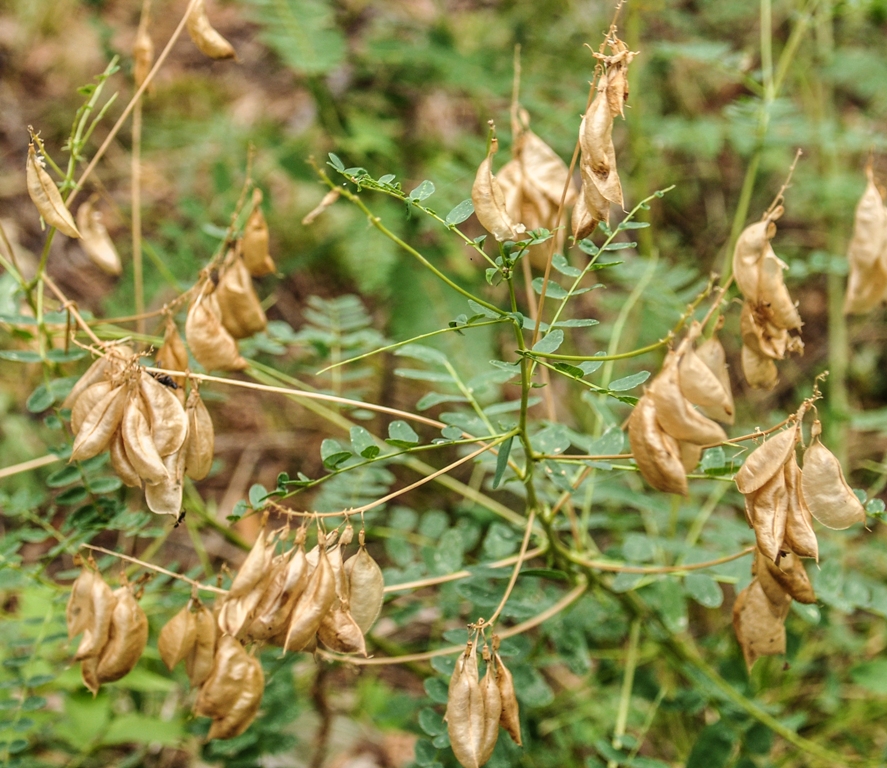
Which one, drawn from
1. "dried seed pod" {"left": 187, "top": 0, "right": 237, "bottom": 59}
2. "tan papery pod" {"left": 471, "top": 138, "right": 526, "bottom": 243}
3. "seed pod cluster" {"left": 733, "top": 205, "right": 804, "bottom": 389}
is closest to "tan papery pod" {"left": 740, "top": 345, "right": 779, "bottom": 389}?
"seed pod cluster" {"left": 733, "top": 205, "right": 804, "bottom": 389}

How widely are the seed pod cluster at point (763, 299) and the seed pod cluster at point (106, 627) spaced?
2.38 ft

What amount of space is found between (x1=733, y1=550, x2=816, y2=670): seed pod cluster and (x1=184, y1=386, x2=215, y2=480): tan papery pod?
0.57 metres

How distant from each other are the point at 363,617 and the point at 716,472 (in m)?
0.42

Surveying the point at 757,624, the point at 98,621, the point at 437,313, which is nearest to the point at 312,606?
the point at 98,621

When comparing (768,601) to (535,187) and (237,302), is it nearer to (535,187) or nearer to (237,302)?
(535,187)

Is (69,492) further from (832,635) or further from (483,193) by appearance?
(832,635)

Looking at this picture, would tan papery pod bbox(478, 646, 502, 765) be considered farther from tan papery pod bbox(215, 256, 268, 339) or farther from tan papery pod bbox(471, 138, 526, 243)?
tan papery pod bbox(215, 256, 268, 339)

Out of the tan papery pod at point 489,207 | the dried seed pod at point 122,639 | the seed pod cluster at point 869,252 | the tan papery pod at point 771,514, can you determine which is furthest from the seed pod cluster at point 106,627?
the seed pod cluster at point 869,252

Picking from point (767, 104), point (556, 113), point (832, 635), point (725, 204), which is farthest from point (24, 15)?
point (832, 635)

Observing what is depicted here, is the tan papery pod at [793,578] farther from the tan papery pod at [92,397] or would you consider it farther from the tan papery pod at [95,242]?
the tan papery pod at [95,242]

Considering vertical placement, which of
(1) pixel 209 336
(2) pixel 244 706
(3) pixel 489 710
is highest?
(1) pixel 209 336

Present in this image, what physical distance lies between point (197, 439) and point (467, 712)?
0.38 meters

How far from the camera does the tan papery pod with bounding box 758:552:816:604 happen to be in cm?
79

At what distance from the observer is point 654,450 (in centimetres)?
78
